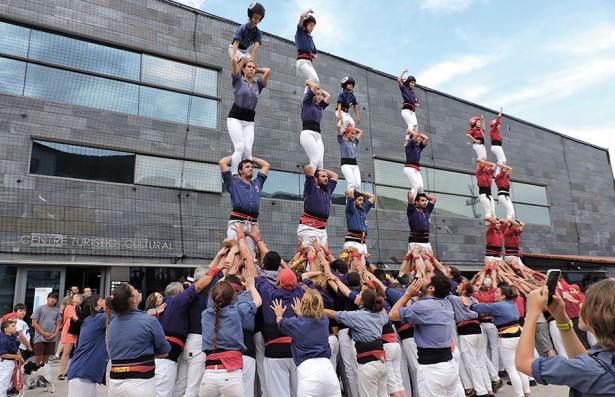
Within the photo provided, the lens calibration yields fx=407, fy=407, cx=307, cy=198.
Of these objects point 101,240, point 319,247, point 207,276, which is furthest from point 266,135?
point 207,276

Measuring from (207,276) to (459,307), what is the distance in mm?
4249

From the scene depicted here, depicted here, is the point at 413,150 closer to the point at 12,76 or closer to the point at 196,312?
the point at 196,312

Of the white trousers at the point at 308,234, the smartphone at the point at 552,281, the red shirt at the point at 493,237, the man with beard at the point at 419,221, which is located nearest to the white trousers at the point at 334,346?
the white trousers at the point at 308,234

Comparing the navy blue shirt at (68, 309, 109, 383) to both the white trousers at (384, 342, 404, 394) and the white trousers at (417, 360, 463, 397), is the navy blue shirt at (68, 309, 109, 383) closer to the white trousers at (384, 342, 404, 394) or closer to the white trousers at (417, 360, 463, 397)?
the white trousers at (384, 342, 404, 394)

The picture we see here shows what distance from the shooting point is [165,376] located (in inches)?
179

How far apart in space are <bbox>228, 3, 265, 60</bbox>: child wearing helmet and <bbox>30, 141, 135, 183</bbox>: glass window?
688 centimetres

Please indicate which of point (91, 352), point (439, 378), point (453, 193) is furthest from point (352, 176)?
point (453, 193)

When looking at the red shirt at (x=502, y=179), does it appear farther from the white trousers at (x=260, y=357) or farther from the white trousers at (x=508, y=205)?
the white trousers at (x=260, y=357)

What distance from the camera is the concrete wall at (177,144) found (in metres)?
10.9

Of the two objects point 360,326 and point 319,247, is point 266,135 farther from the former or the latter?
point 360,326

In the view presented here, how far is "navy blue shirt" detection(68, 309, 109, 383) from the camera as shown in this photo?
4.36 m

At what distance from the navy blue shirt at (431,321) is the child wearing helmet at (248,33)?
4683 millimetres

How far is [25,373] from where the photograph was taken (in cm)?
783

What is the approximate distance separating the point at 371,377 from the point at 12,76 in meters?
12.0
